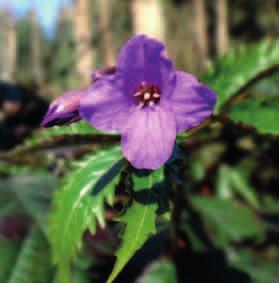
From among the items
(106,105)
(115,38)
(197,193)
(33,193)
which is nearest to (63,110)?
(106,105)

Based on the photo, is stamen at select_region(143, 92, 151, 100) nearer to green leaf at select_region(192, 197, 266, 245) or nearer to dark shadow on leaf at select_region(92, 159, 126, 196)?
dark shadow on leaf at select_region(92, 159, 126, 196)

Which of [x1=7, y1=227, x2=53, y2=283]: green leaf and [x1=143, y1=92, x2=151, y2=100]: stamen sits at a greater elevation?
[x1=143, y1=92, x2=151, y2=100]: stamen

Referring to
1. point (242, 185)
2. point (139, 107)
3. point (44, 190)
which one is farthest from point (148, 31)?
point (139, 107)

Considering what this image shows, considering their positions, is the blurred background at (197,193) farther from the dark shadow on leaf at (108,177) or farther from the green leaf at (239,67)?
the dark shadow on leaf at (108,177)

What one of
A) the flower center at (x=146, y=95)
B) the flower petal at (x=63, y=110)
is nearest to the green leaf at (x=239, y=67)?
the flower center at (x=146, y=95)

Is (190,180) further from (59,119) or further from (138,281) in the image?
(59,119)

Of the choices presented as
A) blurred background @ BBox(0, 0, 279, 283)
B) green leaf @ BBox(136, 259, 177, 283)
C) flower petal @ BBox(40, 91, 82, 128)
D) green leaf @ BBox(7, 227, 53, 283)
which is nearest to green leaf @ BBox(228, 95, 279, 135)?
blurred background @ BBox(0, 0, 279, 283)

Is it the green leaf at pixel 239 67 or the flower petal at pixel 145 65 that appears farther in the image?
the green leaf at pixel 239 67
